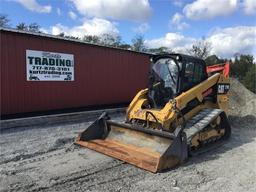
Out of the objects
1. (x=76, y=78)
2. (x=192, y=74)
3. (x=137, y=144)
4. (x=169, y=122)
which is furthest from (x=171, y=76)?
(x=76, y=78)

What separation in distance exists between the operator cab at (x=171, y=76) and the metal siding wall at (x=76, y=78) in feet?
17.3

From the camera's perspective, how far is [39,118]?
11242mm

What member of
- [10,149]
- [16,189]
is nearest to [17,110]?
[10,149]

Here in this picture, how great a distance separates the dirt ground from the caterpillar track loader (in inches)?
10.1

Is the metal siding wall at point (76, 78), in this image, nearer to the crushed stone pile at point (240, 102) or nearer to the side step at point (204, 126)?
the crushed stone pile at point (240, 102)

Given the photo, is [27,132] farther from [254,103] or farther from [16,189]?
[254,103]

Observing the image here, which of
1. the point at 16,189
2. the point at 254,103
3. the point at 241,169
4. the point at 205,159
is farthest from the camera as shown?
the point at 254,103

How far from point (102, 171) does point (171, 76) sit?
10.4ft

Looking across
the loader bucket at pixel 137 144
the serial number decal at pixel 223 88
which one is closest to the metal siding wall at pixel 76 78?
the loader bucket at pixel 137 144

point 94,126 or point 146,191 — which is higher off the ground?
point 94,126

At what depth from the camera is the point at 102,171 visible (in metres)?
6.04

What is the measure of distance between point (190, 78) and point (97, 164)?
3.31 metres

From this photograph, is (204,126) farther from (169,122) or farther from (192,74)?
(192,74)

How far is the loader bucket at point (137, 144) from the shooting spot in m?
6.13
